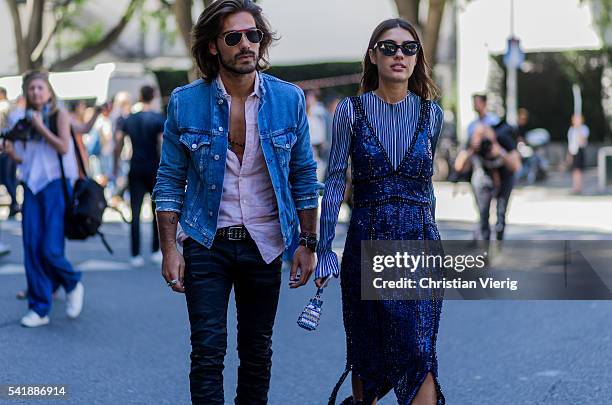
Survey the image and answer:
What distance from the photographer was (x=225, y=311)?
461cm

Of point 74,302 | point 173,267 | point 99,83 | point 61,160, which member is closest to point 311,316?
point 173,267

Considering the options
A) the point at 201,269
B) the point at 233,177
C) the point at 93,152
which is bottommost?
the point at 93,152

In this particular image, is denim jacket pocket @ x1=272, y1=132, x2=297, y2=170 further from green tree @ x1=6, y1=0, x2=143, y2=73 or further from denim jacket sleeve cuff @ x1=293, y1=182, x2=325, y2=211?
green tree @ x1=6, y1=0, x2=143, y2=73

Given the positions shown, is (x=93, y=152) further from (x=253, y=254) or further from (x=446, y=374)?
(x=253, y=254)

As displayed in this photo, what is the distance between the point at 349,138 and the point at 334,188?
20 centimetres

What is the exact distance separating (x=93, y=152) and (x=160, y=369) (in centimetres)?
1535

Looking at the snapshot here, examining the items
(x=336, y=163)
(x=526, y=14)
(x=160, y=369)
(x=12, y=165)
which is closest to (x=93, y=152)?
(x=12, y=165)

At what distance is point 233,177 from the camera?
4555 mm

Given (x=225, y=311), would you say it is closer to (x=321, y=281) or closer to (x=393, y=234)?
(x=321, y=281)

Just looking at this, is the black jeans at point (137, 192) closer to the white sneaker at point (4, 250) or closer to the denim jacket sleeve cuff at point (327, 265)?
the white sneaker at point (4, 250)
